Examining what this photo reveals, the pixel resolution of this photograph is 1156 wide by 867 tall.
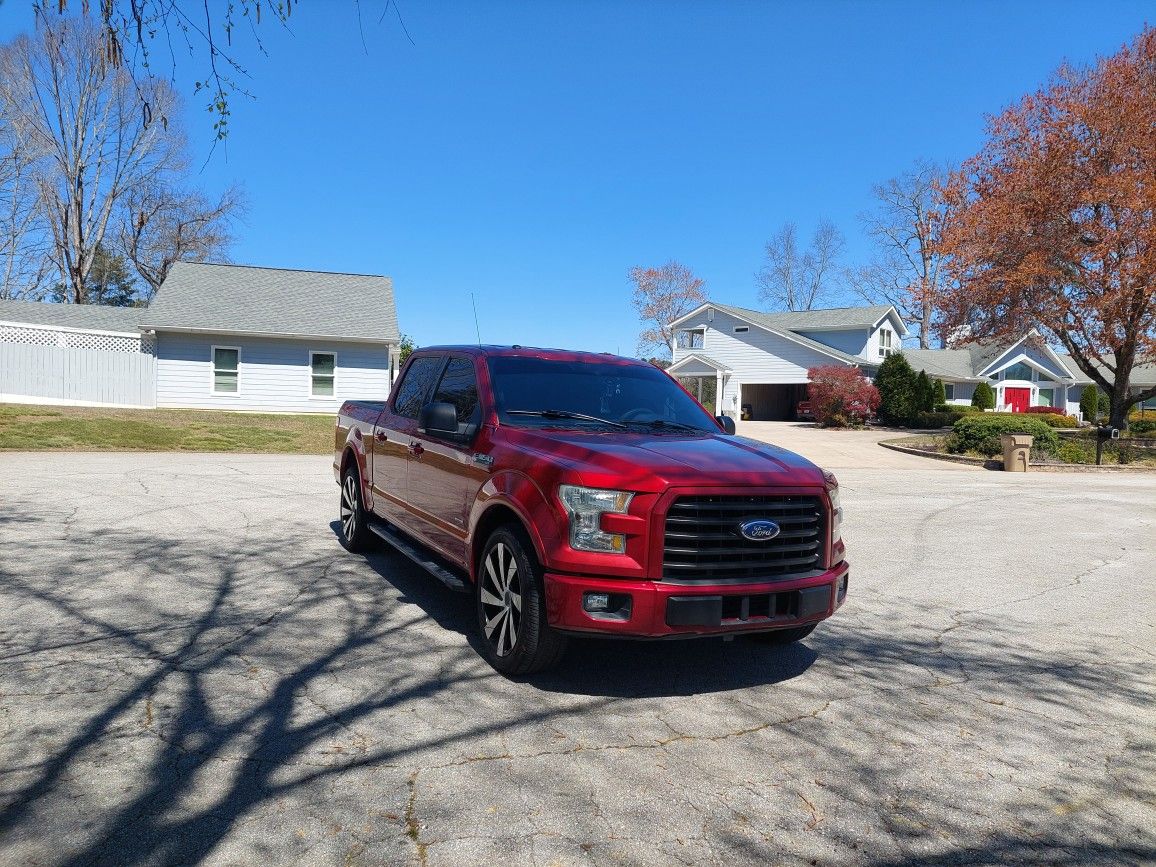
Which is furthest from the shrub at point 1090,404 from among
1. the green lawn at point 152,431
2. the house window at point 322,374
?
the green lawn at point 152,431

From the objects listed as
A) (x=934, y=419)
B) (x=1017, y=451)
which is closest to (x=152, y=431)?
(x=1017, y=451)

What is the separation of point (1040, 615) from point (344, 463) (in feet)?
20.8

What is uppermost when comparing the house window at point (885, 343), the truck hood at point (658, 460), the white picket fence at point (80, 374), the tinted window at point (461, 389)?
the house window at point (885, 343)

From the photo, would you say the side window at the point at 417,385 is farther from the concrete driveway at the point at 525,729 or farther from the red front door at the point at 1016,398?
the red front door at the point at 1016,398

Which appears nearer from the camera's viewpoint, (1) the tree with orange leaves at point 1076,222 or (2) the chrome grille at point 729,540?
(2) the chrome grille at point 729,540

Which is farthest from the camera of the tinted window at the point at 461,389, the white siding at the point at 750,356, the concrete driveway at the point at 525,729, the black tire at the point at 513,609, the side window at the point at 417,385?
the white siding at the point at 750,356

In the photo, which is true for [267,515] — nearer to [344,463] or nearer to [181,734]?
[344,463]

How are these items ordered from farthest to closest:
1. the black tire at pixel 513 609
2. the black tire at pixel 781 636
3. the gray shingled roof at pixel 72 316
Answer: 1. the gray shingled roof at pixel 72 316
2. the black tire at pixel 781 636
3. the black tire at pixel 513 609

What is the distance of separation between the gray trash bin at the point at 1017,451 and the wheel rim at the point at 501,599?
19.2 metres

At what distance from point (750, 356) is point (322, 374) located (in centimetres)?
2579

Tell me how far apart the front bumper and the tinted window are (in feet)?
5.50

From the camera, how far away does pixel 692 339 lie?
5125cm

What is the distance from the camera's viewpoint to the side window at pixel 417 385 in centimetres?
658

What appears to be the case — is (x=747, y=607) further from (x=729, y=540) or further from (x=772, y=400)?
(x=772, y=400)
